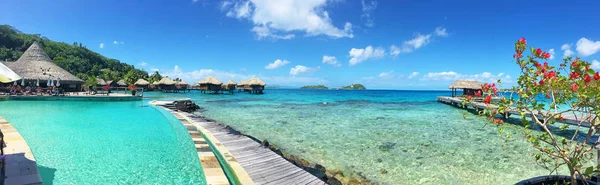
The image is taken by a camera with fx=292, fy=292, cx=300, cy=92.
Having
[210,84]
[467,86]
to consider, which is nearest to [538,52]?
[467,86]

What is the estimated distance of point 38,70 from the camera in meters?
23.6

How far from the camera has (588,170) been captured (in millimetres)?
2129

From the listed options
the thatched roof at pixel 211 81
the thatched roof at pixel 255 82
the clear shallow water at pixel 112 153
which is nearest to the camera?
the clear shallow water at pixel 112 153

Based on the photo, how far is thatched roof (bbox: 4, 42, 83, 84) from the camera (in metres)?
23.1

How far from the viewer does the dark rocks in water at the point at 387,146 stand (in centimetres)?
782

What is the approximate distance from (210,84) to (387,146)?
124 ft

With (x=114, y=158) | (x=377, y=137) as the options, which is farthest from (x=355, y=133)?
(x=114, y=158)

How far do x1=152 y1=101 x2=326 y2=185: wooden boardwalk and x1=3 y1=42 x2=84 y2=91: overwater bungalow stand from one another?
23.4 metres

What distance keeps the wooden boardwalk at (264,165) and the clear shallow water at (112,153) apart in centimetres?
74

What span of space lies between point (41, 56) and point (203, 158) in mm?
29181

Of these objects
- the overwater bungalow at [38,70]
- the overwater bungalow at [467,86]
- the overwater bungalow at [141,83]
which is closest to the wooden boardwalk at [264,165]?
the overwater bungalow at [38,70]

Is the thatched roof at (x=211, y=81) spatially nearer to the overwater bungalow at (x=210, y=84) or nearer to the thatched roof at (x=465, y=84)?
the overwater bungalow at (x=210, y=84)

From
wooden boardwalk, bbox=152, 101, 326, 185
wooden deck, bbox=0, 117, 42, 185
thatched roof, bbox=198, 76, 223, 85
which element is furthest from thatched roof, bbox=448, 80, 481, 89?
wooden deck, bbox=0, 117, 42, 185

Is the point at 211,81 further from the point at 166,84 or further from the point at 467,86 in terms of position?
the point at 467,86
